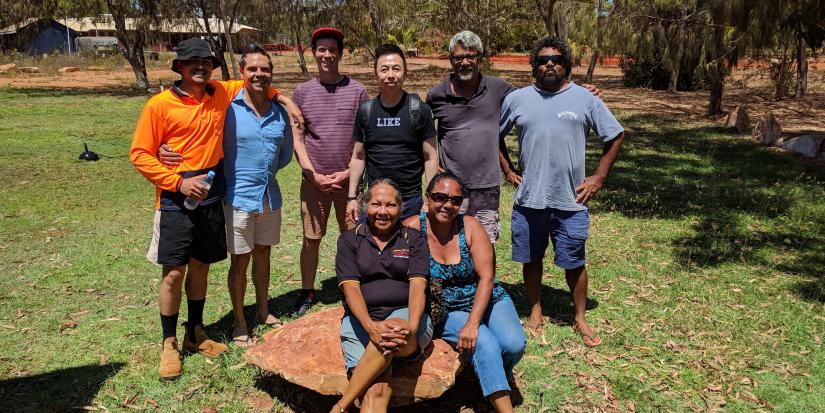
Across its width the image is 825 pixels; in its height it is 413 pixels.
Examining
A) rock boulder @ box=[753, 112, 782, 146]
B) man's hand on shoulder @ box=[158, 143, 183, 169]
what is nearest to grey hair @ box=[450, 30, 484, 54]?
man's hand on shoulder @ box=[158, 143, 183, 169]

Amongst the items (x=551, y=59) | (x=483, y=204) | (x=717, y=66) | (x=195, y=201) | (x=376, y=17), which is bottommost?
(x=483, y=204)

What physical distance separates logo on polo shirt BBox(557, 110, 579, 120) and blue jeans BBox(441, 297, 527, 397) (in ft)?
4.01

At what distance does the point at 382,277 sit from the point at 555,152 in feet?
4.78

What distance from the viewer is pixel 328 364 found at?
3.59 m

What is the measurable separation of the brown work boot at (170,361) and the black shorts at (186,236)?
1.91 ft

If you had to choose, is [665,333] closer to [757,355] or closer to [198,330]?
[757,355]

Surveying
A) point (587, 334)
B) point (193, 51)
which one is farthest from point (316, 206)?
point (587, 334)

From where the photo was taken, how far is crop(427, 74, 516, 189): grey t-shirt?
4.22 m

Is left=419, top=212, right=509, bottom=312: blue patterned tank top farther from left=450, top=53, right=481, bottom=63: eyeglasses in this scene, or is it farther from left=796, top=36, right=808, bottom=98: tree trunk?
left=796, top=36, right=808, bottom=98: tree trunk

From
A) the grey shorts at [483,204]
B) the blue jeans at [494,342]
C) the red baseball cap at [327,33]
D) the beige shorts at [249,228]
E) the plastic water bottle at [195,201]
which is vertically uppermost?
the red baseball cap at [327,33]

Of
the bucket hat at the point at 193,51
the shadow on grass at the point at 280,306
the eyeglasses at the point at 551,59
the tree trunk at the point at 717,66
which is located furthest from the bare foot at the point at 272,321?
the tree trunk at the point at 717,66

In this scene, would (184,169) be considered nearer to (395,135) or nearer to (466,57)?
(395,135)

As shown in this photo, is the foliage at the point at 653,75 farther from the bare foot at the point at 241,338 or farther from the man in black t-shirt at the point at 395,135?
the bare foot at the point at 241,338

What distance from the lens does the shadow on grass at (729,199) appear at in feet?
20.6
